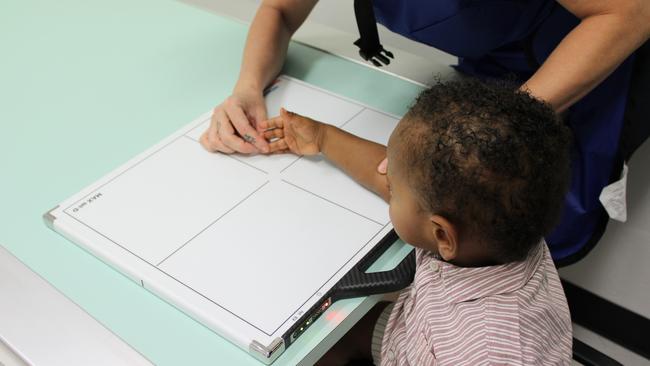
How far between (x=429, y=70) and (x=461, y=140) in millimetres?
525

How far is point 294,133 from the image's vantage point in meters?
0.83

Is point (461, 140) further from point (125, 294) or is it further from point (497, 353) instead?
point (125, 294)

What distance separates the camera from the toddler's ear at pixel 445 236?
0.58m

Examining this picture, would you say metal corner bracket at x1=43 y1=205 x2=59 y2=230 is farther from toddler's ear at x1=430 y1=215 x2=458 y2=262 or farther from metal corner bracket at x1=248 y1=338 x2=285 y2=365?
toddler's ear at x1=430 y1=215 x2=458 y2=262

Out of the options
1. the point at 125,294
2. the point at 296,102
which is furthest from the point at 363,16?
the point at 125,294

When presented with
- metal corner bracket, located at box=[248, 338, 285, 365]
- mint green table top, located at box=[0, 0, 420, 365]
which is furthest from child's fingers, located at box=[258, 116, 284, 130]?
metal corner bracket, located at box=[248, 338, 285, 365]

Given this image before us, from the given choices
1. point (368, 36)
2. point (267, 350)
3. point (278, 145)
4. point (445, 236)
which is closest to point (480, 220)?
point (445, 236)

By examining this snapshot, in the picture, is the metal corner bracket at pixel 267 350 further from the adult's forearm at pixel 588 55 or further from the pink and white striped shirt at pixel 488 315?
the adult's forearm at pixel 588 55

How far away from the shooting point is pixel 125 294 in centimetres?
65

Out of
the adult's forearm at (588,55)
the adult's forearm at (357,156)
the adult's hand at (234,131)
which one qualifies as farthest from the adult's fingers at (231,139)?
the adult's forearm at (588,55)

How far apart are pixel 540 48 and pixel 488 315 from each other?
47 cm

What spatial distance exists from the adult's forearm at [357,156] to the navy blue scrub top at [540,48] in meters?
0.23

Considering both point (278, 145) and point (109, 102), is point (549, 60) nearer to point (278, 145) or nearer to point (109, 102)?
point (278, 145)

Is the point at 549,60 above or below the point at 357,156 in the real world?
above
